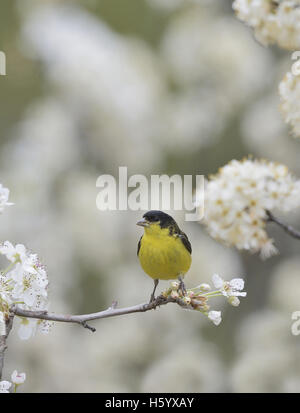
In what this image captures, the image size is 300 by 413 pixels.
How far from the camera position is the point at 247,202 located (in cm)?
402

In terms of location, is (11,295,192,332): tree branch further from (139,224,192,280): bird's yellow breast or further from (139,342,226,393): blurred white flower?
(139,342,226,393): blurred white flower

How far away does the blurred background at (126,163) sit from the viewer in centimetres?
798

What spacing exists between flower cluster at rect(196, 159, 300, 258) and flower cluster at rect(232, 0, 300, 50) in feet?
2.24

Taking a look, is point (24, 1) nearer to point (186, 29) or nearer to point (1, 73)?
point (1, 73)

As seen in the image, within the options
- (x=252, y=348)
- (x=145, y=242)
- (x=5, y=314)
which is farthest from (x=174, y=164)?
(x=5, y=314)

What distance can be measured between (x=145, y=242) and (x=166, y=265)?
0.85 ft

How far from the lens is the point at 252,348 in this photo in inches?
315

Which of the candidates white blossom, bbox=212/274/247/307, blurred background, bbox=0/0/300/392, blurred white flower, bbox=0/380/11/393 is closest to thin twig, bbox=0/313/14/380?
blurred white flower, bbox=0/380/11/393

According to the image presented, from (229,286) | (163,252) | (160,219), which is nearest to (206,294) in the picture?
(229,286)

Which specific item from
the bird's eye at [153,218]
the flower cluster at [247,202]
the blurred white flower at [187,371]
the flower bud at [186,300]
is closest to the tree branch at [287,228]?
the flower cluster at [247,202]

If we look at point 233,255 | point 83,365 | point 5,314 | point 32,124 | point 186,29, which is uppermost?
point 186,29

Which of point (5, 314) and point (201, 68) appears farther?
point (201, 68)

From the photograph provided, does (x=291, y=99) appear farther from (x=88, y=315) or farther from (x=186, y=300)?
(x=88, y=315)

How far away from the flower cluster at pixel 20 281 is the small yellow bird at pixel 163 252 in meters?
1.35
